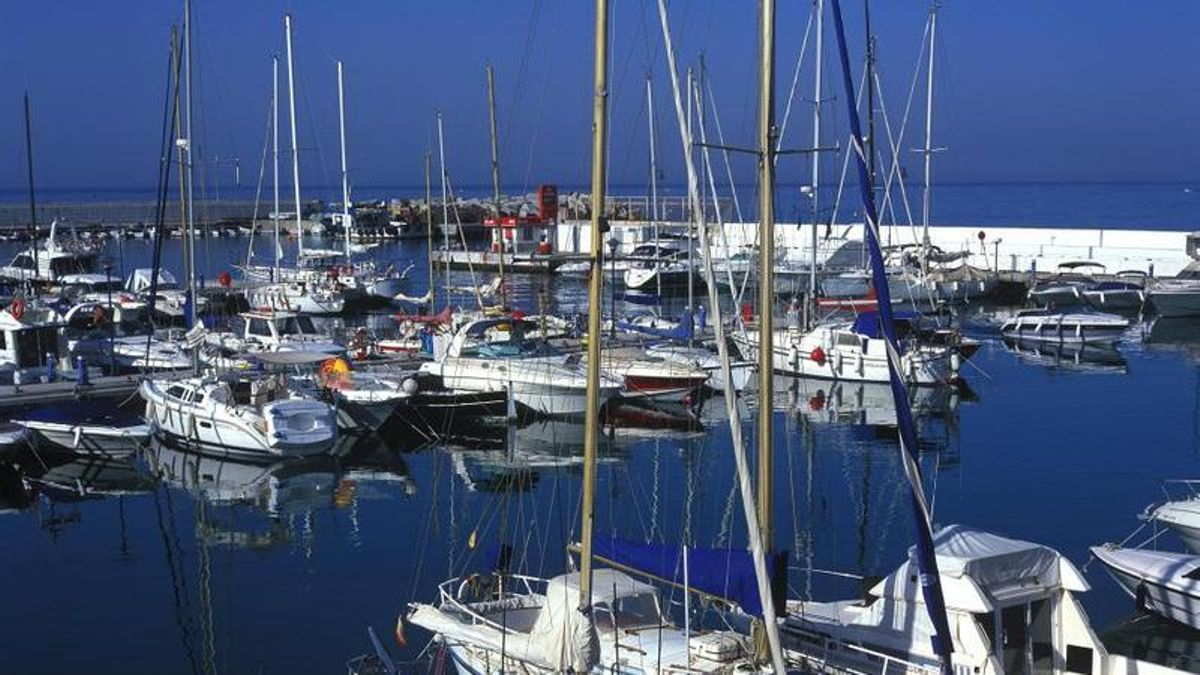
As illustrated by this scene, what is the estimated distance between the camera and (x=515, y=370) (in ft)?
135

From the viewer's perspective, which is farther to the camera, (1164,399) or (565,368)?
(1164,399)

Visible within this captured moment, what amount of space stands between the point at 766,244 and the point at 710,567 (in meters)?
3.91

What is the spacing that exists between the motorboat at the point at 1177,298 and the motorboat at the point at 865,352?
18615mm

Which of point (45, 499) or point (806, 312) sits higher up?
point (806, 312)

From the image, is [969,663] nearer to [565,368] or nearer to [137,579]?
[137,579]

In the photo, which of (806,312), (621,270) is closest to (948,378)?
(806,312)

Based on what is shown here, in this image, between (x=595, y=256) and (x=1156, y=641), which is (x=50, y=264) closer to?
(x=1156, y=641)

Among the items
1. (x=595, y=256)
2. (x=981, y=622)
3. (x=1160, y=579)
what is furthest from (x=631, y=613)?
(x=1160, y=579)

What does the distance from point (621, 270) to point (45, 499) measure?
51025 millimetres

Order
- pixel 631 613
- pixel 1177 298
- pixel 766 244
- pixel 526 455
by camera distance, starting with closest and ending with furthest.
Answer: pixel 766 244, pixel 631 613, pixel 526 455, pixel 1177 298

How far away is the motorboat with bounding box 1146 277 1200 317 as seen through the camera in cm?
6231

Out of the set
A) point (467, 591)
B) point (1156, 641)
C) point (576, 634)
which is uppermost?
point (576, 634)

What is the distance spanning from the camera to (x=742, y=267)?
67.6 m

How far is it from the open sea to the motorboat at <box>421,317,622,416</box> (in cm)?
91
